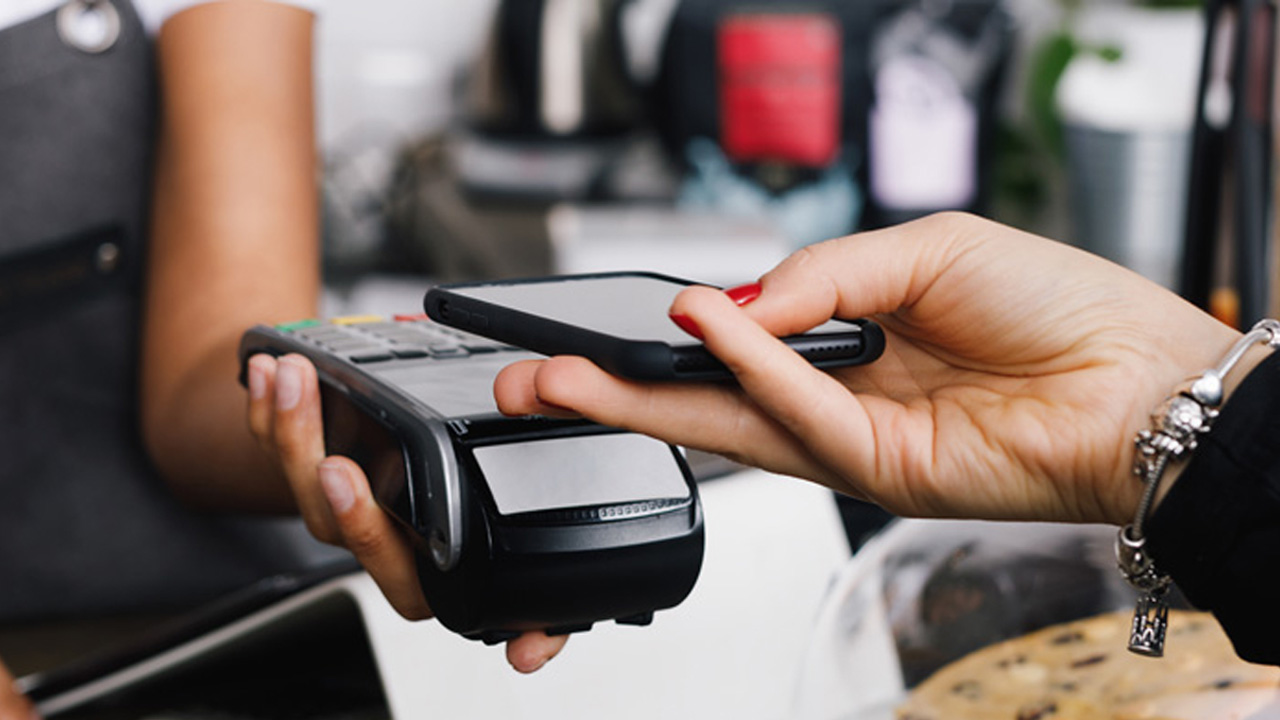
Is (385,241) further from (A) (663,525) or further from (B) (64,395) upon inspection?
(A) (663,525)

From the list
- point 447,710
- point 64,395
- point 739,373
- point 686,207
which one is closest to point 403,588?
point 447,710

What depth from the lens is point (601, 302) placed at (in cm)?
41

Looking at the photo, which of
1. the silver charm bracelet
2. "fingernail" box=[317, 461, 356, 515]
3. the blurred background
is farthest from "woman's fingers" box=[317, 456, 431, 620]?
the blurred background

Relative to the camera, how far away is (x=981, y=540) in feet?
1.67

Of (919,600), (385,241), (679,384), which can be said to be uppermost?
(679,384)

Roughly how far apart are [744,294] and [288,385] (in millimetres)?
180

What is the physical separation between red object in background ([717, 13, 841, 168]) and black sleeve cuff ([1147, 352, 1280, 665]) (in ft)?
5.00

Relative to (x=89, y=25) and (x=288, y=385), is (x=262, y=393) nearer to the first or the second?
(x=288, y=385)

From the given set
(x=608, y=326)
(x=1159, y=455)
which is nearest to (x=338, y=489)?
(x=608, y=326)

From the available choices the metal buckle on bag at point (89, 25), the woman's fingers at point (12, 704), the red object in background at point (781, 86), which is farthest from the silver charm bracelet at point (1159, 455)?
the red object in background at point (781, 86)

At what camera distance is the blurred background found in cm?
177

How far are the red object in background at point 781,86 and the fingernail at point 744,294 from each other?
1532 millimetres

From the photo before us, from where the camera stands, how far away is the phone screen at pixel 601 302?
0.38 m

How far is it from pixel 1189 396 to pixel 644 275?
0.57ft
